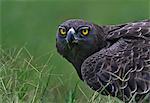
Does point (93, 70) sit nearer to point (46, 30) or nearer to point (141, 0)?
point (46, 30)

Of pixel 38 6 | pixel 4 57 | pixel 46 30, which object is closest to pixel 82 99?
pixel 4 57

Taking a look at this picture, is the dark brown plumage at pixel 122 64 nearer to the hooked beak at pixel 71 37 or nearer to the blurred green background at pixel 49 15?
the hooked beak at pixel 71 37

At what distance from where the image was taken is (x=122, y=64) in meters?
11.1

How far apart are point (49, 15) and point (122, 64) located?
863cm

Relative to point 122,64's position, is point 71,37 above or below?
above

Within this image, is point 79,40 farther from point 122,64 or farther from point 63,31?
point 122,64

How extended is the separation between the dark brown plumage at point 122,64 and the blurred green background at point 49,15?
202 inches

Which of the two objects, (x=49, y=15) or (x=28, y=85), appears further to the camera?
(x=49, y=15)

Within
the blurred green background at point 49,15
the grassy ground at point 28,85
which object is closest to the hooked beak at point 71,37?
the grassy ground at point 28,85

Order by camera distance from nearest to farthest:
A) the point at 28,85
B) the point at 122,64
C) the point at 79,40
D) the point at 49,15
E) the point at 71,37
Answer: the point at 28,85 < the point at 122,64 < the point at 71,37 < the point at 79,40 < the point at 49,15

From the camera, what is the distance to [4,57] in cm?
1147

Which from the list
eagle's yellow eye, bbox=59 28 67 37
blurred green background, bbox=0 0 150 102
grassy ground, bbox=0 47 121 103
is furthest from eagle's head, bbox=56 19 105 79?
blurred green background, bbox=0 0 150 102

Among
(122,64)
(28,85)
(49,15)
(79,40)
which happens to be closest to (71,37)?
(79,40)

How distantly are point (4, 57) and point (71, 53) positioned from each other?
0.88 meters
